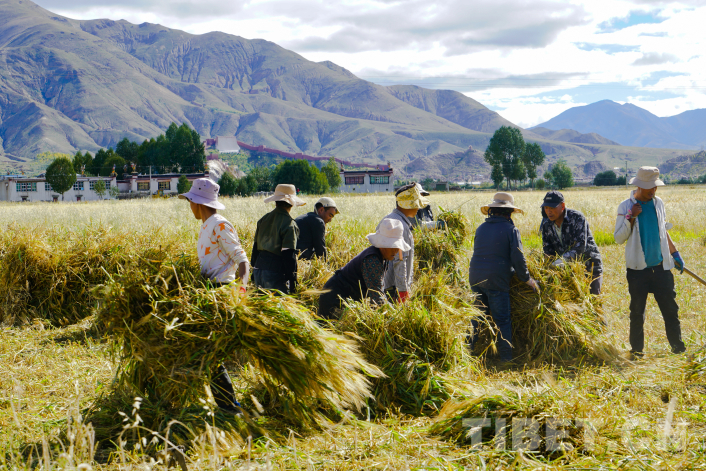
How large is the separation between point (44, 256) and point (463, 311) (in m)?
5.89

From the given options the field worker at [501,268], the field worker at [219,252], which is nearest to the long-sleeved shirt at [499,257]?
the field worker at [501,268]

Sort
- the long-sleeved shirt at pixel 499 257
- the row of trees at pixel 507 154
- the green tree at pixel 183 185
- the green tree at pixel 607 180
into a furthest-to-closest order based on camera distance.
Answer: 1. the green tree at pixel 607 180
2. the row of trees at pixel 507 154
3. the green tree at pixel 183 185
4. the long-sleeved shirt at pixel 499 257

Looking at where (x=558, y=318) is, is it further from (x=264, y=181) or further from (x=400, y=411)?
(x=264, y=181)

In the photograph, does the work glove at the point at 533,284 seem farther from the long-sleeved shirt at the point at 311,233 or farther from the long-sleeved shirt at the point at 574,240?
the long-sleeved shirt at the point at 311,233

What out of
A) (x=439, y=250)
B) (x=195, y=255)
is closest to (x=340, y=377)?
(x=195, y=255)

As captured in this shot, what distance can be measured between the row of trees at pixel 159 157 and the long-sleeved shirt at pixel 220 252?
78106 mm

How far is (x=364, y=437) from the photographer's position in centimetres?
311

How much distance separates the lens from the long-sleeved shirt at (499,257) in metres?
4.89

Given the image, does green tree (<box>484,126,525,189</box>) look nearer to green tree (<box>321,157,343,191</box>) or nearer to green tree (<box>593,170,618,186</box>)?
green tree (<box>593,170,618,186</box>)

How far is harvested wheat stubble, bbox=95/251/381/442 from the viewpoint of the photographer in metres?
3.08

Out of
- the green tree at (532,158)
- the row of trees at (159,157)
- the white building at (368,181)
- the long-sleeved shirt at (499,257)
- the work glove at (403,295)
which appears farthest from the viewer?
the white building at (368,181)

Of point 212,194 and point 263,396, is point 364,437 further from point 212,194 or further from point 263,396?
point 212,194

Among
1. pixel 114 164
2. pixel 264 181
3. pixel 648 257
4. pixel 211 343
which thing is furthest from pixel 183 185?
pixel 211 343

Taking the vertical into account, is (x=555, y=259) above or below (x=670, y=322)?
above
